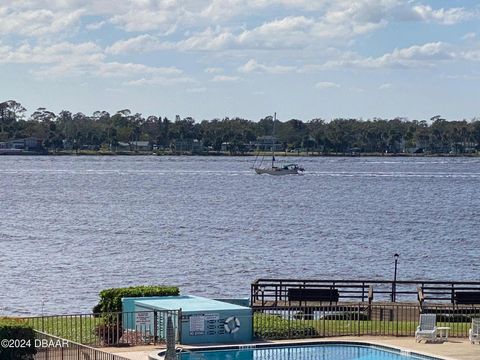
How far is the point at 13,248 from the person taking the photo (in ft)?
283

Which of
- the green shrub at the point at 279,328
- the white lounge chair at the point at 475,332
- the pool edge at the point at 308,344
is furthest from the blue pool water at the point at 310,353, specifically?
the white lounge chair at the point at 475,332

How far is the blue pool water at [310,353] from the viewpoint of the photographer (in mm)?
32781

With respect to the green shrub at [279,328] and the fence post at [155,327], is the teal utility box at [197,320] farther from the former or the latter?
the green shrub at [279,328]

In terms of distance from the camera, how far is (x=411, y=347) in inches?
1332

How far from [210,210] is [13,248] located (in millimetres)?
54029

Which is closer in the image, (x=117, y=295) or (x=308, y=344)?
(x=308, y=344)

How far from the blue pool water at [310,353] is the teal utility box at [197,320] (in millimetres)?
1059

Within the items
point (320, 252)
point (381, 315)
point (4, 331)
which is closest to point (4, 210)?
point (320, 252)

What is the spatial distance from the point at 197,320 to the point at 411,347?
600cm

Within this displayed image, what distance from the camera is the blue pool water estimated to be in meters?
32.8

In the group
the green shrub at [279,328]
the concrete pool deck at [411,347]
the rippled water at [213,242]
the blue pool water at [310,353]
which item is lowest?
the rippled water at [213,242]

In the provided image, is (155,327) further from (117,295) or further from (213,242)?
(213,242)

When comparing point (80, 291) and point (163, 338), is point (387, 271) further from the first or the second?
point (163, 338)

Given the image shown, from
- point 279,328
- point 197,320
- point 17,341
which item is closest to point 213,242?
point 279,328
